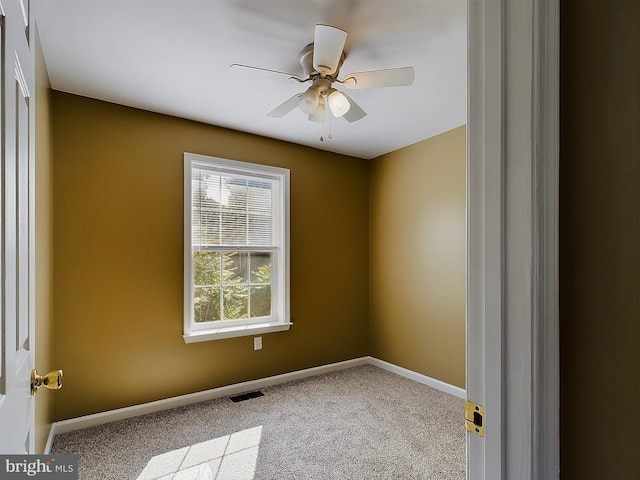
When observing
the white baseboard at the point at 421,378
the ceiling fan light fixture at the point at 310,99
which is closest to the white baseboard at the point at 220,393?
the white baseboard at the point at 421,378

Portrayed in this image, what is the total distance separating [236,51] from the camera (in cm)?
215

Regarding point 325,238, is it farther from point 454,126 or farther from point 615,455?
point 615,455

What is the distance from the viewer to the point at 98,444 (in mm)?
2482

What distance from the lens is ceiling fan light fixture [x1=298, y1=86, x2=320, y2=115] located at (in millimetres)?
2172

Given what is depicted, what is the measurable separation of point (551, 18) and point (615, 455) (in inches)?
32.2

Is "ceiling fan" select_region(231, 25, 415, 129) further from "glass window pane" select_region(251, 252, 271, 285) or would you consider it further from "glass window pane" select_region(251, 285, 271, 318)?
"glass window pane" select_region(251, 285, 271, 318)

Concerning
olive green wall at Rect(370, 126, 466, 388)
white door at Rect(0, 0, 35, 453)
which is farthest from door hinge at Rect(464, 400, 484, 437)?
olive green wall at Rect(370, 126, 466, 388)

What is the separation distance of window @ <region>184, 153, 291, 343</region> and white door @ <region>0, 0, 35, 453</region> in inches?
86.7

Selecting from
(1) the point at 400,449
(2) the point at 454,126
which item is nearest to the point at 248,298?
(1) the point at 400,449

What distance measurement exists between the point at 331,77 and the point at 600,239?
1.81 meters

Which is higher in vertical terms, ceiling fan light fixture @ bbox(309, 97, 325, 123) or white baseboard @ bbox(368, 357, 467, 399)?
ceiling fan light fixture @ bbox(309, 97, 325, 123)

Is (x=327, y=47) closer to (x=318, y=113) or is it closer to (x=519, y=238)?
(x=318, y=113)

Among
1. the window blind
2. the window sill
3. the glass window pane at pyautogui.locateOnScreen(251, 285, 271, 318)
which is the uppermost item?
the window blind

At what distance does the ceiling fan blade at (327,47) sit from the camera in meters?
1.71
